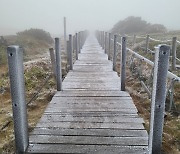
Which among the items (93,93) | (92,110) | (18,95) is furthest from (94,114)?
(18,95)

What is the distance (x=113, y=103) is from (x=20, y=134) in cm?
244

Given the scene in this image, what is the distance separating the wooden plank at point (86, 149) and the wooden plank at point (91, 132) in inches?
13.4

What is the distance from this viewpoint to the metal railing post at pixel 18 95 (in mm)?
3193

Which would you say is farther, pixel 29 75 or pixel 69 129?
pixel 29 75

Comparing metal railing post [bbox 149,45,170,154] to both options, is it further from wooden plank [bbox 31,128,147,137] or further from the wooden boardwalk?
wooden plank [bbox 31,128,147,137]

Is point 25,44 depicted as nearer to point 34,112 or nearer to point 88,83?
point 88,83

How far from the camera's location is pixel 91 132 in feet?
13.3

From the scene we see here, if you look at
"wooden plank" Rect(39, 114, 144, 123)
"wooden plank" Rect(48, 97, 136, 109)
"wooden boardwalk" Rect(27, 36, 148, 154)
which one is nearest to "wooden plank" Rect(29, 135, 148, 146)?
"wooden boardwalk" Rect(27, 36, 148, 154)

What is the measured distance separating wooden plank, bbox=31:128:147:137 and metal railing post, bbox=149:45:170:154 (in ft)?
2.18

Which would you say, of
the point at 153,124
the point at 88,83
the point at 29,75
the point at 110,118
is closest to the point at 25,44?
the point at 29,75

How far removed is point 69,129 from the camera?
4160mm

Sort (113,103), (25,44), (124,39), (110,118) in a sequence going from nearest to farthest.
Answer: (110,118)
(113,103)
(124,39)
(25,44)

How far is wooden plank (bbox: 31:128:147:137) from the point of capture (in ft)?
13.0

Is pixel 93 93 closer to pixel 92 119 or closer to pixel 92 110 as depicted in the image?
pixel 92 110
